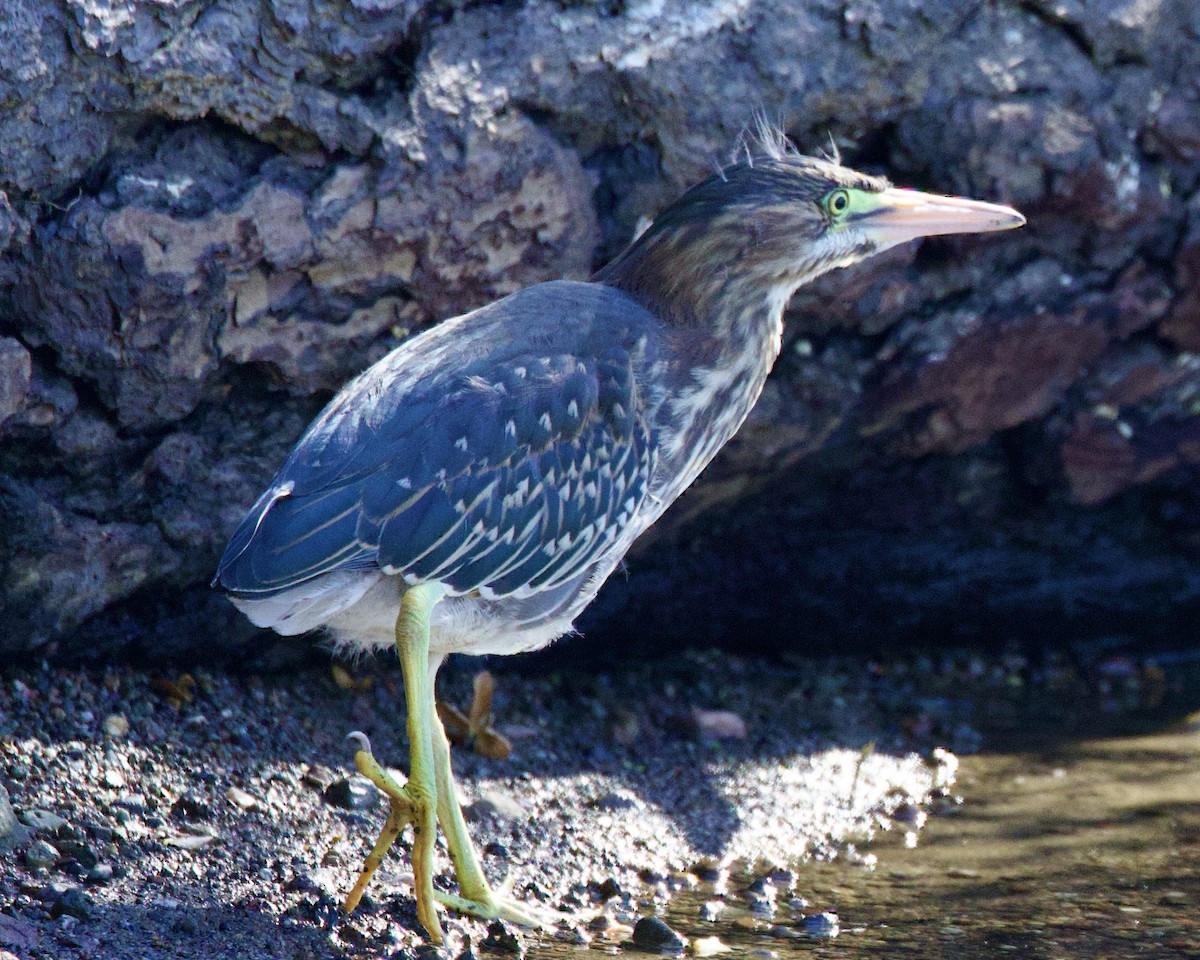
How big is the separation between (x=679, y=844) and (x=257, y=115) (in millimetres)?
2216

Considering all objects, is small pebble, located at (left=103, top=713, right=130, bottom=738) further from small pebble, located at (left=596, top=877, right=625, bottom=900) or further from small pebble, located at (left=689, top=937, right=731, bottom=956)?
small pebble, located at (left=689, top=937, right=731, bottom=956)

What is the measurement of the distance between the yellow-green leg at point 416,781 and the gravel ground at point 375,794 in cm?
11

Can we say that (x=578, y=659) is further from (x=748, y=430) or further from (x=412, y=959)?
(x=412, y=959)

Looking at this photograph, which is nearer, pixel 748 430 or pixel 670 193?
pixel 670 193

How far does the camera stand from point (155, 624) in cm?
443

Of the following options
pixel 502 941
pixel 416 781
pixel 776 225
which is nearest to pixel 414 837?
pixel 416 781

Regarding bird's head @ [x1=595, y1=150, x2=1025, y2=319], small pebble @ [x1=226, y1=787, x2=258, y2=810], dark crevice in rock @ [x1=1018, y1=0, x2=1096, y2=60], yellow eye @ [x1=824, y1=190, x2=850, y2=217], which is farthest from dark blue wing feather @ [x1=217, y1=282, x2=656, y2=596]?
dark crevice in rock @ [x1=1018, y1=0, x2=1096, y2=60]

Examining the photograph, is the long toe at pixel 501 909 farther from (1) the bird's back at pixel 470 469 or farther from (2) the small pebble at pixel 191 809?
(1) the bird's back at pixel 470 469

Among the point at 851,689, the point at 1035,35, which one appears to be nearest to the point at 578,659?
the point at 851,689

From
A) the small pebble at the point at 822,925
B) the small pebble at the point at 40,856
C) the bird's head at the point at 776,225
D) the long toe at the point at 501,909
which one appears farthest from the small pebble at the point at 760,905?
the small pebble at the point at 40,856

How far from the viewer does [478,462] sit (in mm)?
3543

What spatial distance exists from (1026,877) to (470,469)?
5.86ft

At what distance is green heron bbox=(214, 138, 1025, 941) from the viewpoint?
11.2 feet

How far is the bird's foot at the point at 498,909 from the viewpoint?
362 cm
